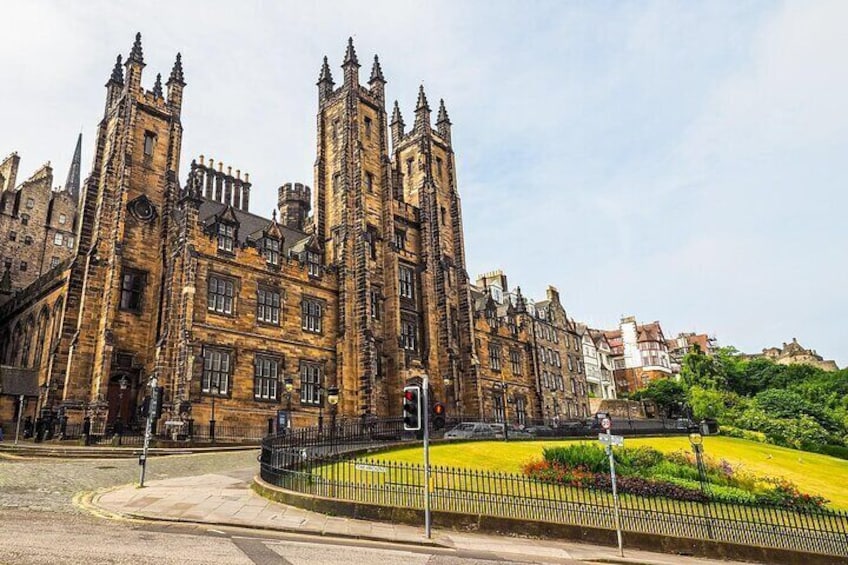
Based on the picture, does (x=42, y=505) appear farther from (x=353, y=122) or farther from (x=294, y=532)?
(x=353, y=122)

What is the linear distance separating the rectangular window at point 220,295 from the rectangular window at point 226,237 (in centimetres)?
201

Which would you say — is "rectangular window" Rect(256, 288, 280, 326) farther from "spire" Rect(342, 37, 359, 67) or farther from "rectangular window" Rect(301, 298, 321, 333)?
"spire" Rect(342, 37, 359, 67)

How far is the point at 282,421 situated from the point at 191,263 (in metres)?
10.4

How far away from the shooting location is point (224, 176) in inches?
1783

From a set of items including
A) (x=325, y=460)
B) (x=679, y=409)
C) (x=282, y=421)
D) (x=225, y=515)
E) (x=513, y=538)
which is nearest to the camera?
(x=225, y=515)

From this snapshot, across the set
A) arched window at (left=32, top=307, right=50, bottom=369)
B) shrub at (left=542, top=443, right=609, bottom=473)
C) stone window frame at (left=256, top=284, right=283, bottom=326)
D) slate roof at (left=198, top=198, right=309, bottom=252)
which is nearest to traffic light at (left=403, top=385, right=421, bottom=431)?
shrub at (left=542, top=443, right=609, bottom=473)

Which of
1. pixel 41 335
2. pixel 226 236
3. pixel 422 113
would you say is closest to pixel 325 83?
pixel 422 113

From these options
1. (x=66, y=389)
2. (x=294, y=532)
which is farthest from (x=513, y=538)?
(x=66, y=389)

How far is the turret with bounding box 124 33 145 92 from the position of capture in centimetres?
3606

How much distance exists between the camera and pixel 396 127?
53906 millimetres

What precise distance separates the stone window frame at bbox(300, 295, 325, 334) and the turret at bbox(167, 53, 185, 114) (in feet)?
51.1

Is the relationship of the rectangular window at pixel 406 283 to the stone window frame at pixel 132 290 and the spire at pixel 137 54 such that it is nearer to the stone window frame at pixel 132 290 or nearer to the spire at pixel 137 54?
the stone window frame at pixel 132 290

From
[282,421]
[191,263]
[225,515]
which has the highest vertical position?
[191,263]

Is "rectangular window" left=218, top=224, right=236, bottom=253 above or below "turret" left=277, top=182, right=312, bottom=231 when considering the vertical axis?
below
